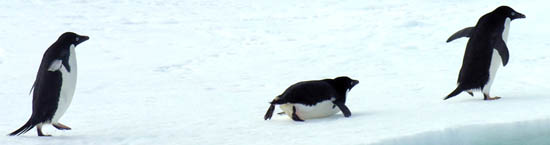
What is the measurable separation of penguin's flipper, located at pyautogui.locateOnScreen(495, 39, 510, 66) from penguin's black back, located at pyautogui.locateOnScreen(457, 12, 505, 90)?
0.10ft

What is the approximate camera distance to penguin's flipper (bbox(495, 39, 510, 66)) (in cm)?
541

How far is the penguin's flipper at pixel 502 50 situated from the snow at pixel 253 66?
0.25 m

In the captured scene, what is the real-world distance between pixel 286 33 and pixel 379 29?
1.03m

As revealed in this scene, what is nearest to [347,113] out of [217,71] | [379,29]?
[217,71]

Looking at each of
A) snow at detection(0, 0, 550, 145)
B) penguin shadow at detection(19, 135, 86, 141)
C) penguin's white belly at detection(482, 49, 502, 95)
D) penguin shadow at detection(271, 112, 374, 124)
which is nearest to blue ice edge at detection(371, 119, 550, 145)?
snow at detection(0, 0, 550, 145)

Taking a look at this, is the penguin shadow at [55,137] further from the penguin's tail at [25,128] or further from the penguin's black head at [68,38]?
the penguin's black head at [68,38]

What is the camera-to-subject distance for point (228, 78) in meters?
7.47

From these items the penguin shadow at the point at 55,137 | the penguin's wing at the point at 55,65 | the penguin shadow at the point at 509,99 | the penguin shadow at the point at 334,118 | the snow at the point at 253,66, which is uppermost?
the penguin's wing at the point at 55,65

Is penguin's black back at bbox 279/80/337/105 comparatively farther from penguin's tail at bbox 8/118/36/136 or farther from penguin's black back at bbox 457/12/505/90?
penguin's tail at bbox 8/118/36/136

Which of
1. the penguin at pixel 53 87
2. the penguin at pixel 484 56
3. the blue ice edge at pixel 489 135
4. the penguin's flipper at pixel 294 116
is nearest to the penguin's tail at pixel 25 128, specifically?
the penguin at pixel 53 87

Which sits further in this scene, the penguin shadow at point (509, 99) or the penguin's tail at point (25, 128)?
the penguin shadow at point (509, 99)

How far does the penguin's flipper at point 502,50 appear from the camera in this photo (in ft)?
17.7

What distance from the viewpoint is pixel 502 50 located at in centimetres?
546

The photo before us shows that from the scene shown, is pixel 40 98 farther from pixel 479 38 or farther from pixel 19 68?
pixel 19 68
